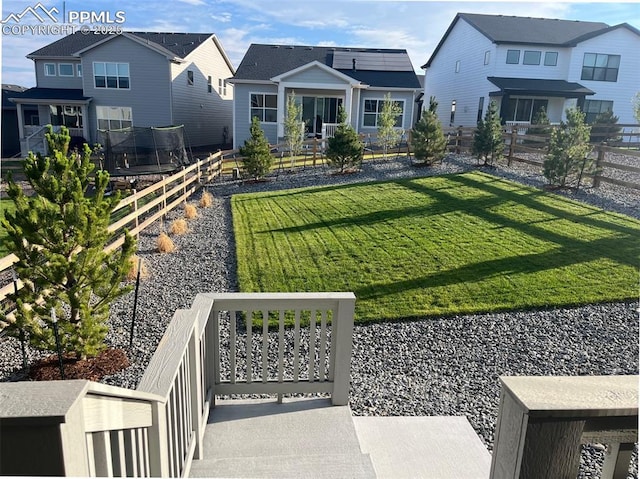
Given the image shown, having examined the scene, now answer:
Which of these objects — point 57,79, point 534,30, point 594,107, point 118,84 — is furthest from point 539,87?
point 57,79

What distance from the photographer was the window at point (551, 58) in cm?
2209

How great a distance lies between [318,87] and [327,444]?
58.6ft

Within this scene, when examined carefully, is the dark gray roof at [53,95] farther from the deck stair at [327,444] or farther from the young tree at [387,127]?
the deck stair at [327,444]

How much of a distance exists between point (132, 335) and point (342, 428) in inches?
104

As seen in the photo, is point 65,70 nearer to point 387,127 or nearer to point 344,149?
point 387,127

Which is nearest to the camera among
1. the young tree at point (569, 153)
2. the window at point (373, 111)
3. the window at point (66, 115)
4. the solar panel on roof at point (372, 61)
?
the young tree at point (569, 153)

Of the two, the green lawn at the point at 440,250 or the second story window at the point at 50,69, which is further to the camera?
the second story window at the point at 50,69

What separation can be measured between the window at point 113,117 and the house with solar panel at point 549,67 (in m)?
16.3

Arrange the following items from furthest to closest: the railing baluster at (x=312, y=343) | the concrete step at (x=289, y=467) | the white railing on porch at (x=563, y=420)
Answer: the railing baluster at (x=312, y=343) → the concrete step at (x=289, y=467) → the white railing on porch at (x=563, y=420)

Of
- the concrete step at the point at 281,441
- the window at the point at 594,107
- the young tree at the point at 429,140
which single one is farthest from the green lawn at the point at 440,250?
the window at the point at 594,107

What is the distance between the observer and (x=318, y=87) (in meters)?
19.1

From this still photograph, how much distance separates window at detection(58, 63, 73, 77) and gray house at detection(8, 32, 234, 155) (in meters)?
0.05

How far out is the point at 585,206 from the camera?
374 inches

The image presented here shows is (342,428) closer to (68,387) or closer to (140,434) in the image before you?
(140,434)
